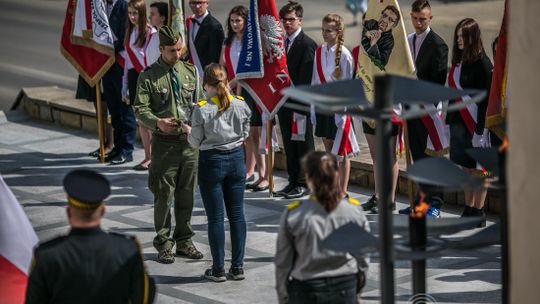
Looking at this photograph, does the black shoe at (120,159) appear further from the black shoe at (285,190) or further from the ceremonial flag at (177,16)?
the black shoe at (285,190)

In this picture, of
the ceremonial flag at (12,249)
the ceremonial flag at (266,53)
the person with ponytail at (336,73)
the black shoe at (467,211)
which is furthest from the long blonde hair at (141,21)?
the ceremonial flag at (12,249)

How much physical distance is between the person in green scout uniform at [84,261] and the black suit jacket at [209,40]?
7629mm

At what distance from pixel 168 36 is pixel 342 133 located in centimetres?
269

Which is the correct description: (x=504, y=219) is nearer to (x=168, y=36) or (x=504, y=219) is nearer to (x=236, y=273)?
(x=236, y=273)

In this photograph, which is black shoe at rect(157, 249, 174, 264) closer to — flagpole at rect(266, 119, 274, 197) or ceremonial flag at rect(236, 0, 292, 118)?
flagpole at rect(266, 119, 274, 197)

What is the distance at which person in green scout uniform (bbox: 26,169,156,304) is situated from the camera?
238 inches

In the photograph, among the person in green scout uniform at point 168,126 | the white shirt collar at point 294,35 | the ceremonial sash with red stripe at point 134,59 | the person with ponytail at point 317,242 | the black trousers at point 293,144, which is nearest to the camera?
the person with ponytail at point 317,242

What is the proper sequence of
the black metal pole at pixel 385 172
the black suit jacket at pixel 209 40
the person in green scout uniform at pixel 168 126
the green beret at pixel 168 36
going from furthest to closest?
the black suit jacket at pixel 209 40 < the person in green scout uniform at pixel 168 126 < the green beret at pixel 168 36 < the black metal pole at pixel 385 172

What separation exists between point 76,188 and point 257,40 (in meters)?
6.85

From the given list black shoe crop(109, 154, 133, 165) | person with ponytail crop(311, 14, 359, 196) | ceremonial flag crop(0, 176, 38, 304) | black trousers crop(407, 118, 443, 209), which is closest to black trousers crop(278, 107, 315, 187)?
person with ponytail crop(311, 14, 359, 196)

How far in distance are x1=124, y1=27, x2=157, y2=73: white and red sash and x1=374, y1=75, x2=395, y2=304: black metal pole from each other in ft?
28.3

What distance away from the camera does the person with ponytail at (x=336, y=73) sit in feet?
40.3

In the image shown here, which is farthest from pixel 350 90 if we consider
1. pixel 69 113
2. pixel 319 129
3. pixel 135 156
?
pixel 69 113

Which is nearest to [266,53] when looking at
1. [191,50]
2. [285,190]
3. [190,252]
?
[191,50]
